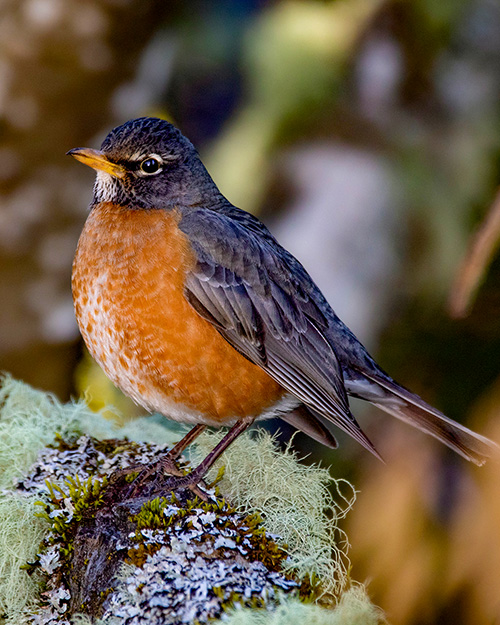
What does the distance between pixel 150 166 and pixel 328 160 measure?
208 centimetres

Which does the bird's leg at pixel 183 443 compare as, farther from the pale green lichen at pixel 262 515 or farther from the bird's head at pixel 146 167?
the bird's head at pixel 146 167

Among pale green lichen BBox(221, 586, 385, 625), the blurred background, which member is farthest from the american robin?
the blurred background

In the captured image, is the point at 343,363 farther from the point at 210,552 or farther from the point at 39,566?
the point at 39,566

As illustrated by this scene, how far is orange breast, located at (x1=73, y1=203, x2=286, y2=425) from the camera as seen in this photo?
8.98 ft

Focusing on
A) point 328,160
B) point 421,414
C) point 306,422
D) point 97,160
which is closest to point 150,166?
point 97,160

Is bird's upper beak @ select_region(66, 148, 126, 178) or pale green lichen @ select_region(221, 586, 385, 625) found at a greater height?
bird's upper beak @ select_region(66, 148, 126, 178)

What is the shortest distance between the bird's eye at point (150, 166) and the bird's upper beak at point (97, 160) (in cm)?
10

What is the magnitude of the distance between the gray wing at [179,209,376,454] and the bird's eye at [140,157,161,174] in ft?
0.96

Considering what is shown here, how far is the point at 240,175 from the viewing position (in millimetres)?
4727

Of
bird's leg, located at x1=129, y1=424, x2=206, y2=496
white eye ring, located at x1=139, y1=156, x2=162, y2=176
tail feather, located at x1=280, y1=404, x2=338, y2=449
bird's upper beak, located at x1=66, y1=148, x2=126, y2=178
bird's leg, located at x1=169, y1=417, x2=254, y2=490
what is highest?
white eye ring, located at x1=139, y1=156, x2=162, y2=176

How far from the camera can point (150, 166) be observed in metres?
3.10

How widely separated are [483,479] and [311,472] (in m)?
1.73

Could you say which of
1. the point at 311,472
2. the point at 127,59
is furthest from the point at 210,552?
the point at 127,59

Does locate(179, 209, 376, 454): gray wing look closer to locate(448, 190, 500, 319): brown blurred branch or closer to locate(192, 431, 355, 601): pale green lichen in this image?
locate(192, 431, 355, 601): pale green lichen
